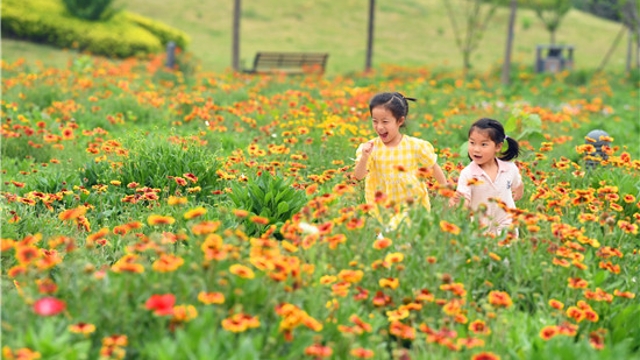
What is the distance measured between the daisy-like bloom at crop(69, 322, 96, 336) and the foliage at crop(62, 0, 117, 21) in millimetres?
22507

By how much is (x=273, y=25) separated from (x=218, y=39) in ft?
13.6

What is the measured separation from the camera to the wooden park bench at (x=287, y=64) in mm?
20078

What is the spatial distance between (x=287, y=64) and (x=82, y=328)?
60.9 feet

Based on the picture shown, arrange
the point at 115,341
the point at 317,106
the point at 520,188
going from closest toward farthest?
1. the point at 115,341
2. the point at 520,188
3. the point at 317,106

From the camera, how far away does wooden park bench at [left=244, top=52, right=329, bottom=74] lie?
2008 centimetres

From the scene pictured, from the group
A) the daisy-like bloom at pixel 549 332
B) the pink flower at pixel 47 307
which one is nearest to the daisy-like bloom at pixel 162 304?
the pink flower at pixel 47 307

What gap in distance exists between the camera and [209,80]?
44.5ft

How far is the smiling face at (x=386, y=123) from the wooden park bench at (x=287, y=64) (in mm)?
14803

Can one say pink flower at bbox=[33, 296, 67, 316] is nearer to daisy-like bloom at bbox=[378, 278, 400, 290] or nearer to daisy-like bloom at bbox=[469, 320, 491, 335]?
daisy-like bloom at bbox=[378, 278, 400, 290]

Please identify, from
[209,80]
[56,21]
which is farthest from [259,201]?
[56,21]

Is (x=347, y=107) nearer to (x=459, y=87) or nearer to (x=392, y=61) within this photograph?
(x=459, y=87)

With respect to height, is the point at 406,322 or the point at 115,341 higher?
the point at 115,341

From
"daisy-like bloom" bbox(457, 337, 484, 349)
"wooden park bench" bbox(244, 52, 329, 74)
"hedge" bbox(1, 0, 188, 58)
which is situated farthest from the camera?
"hedge" bbox(1, 0, 188, 58)

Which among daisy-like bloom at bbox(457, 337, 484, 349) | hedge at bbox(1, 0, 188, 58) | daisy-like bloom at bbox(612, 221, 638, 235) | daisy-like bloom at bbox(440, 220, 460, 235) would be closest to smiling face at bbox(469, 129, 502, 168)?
daisy-like bloom at bbox(612, 221, 638, 235)
